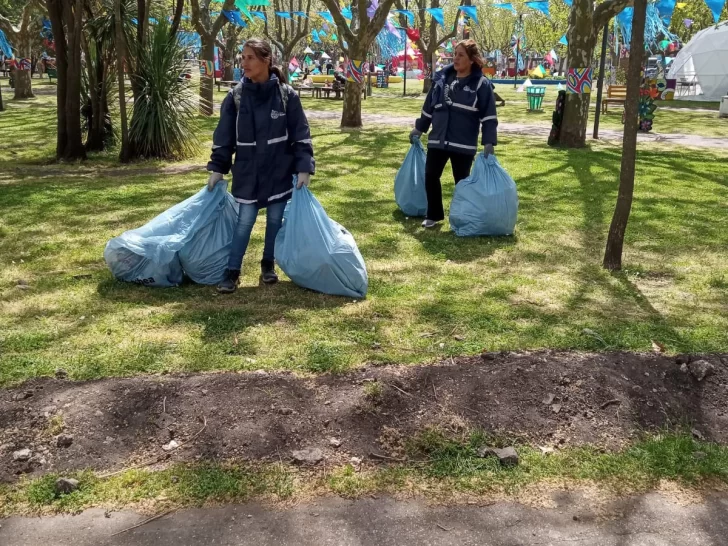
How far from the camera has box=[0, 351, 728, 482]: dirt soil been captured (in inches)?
120

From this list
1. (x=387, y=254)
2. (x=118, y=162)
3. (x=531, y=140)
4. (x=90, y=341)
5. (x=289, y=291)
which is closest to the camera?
(x=90, y=341)

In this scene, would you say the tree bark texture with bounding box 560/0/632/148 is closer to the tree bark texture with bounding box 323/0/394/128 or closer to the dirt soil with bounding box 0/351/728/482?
the tree bark texture with bounding box 323/0/394/128

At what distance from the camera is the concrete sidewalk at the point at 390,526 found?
8.27 ft

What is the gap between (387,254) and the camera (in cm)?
590

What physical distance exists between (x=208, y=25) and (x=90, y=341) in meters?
16.1

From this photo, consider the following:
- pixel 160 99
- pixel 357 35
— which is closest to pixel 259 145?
pixel 160 99

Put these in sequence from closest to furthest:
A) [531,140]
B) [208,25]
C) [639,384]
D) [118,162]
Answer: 1. [639,384]
2. [118,162]
3. [531,140]
4. [208,25]

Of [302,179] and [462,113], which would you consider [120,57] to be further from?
[302,179]

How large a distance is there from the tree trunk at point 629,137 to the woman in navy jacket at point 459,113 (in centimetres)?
142

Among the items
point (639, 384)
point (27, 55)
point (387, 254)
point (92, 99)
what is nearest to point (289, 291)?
point (387, 254)

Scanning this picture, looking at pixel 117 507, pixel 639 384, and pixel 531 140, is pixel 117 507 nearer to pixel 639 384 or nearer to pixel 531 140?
pixel 639 384

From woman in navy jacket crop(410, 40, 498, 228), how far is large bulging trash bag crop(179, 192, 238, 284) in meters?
2.26

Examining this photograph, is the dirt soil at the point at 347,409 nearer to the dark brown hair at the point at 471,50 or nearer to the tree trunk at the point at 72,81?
the dark brown hair at the point at 471,50

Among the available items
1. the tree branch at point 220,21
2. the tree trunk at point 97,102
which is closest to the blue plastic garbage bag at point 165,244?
the tree trunk at point 97,102
